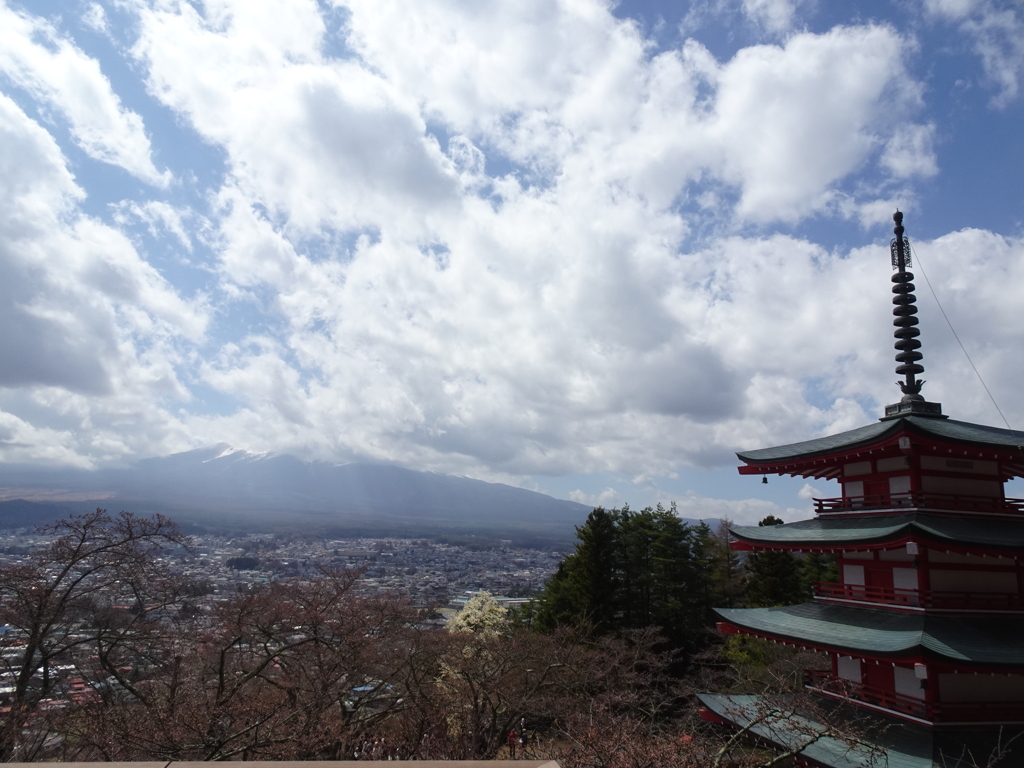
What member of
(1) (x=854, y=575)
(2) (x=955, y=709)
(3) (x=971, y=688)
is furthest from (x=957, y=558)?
(2) (x=955, y=709)

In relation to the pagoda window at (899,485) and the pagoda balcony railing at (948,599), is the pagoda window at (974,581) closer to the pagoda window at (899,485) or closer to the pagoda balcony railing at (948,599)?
the pagoda balcony railing at (948,599)

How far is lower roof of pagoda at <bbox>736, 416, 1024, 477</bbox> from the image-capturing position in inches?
363

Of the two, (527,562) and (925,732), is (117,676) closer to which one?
(925,732)

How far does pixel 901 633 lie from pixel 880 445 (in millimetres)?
2873

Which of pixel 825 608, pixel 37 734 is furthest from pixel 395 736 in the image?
pixel 825 608

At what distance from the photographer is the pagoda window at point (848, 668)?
10031mm

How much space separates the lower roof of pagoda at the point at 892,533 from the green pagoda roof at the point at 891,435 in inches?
50.5

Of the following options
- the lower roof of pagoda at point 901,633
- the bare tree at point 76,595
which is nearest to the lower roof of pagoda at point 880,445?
the lower roof of pagoda at point 901,633

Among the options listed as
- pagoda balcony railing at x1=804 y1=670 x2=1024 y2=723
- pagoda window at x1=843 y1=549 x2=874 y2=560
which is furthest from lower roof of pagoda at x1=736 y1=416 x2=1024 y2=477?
pagoda balcony railing at x1=804 y1=670 x2=1024 y2=723

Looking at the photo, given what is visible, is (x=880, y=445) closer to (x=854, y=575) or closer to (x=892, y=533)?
(x=892, y=533)

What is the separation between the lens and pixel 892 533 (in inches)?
350

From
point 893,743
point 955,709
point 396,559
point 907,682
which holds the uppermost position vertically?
point 907,682

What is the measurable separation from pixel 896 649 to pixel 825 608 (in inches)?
97.1

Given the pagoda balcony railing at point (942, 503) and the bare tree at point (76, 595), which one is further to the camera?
the pagoda balcony railing at point (942, 503)
